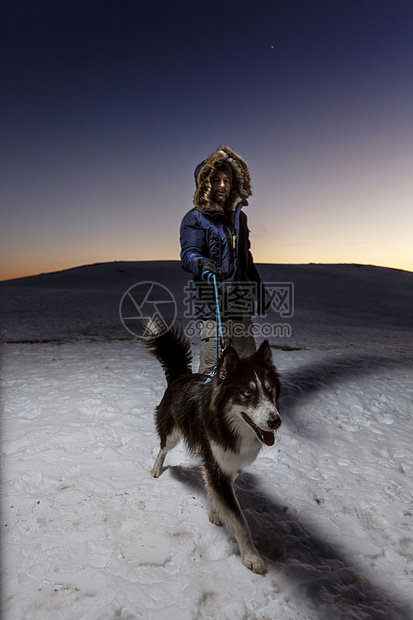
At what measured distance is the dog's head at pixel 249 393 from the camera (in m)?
2.28

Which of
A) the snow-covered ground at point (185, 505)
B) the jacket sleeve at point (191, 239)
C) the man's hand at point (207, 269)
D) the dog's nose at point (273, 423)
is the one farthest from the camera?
the jacket sleeve at point (191, 239)

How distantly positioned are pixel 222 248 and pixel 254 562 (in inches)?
107

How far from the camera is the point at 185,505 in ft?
10.6

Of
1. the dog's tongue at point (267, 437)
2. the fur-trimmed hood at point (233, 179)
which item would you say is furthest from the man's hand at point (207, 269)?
the dog's tongue at point (267, 437)

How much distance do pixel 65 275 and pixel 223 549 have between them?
34.3m

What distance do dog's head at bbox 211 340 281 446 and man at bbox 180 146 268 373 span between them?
0.99 metres

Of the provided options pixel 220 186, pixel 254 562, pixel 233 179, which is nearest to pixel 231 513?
Answer: pixel 254 562

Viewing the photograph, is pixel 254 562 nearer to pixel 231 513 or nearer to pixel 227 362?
pixel 231 513

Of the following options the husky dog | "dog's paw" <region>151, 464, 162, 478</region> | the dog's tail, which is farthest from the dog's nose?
"dog's paw" <region>151, 464, 162, 478</region>

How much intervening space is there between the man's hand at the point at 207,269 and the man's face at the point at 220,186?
819 mm

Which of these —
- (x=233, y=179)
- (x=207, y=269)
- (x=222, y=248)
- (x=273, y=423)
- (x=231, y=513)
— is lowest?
(x=231, y=513)

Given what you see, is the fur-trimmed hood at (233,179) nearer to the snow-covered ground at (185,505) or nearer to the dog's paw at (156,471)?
the dog's paw at (156,471)

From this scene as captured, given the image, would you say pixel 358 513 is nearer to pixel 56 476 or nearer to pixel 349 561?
pixel 349 561

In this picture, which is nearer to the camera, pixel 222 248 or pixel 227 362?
pixel 227 362
